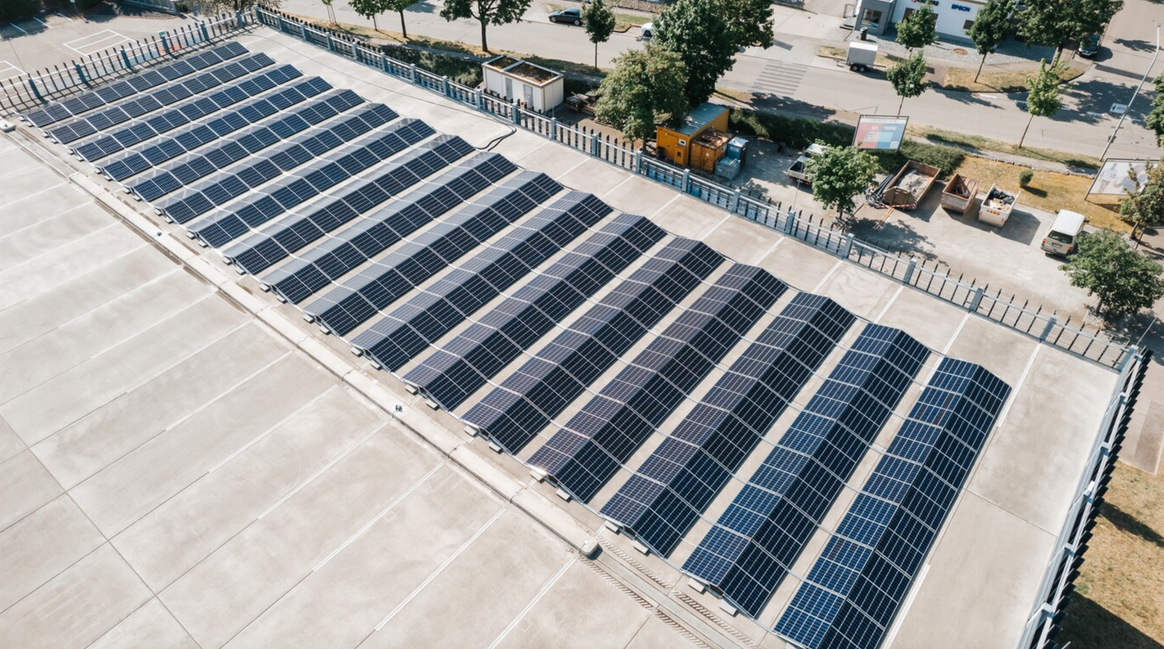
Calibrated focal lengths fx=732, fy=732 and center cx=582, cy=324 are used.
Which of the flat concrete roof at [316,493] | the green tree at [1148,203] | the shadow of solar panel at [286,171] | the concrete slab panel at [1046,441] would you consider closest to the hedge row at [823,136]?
the green tree at [1148,203]

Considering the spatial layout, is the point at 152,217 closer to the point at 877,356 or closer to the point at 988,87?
the point at 877,356

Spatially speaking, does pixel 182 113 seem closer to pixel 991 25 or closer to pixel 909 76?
pixel 909 76

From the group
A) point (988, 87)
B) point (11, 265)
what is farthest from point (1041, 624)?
point (988, 87)

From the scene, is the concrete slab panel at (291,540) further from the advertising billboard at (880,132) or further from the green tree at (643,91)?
the advertising billboard at (880,132)

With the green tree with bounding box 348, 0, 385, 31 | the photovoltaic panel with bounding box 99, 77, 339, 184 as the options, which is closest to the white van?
the photovoltaic panel with bounding box 99, 77, 339, 184

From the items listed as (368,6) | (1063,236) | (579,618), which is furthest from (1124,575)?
(368,6)

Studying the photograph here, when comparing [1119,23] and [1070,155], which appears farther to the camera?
[1119,23]

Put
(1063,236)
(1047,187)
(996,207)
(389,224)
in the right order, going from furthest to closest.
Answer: (1047,187) → (996,207) → (1063,236) → (389,224)
